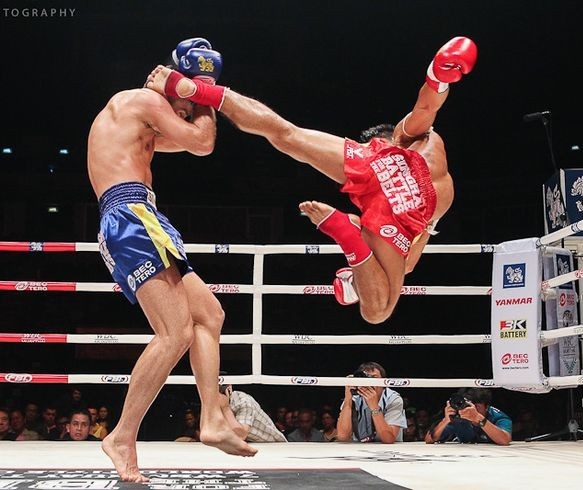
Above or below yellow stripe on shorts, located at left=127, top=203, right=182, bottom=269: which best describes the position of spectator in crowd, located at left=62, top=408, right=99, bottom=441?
below

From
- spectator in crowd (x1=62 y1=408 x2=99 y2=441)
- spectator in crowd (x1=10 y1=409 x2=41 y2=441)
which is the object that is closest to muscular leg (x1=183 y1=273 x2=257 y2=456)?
spectator in crowd (x1=62 y1=408 x2=99 y2=441)

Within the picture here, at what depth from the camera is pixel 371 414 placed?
440cm

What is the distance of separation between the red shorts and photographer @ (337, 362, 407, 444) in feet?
5.36

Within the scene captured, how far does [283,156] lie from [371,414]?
710cm

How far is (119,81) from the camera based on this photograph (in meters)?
10.9

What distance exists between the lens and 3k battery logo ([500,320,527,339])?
436 cm

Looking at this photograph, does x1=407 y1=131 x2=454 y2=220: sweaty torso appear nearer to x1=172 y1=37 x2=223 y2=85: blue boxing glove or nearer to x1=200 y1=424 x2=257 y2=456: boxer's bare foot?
x1=172 y1=37 x2=223 y2=85: blue boxing glove

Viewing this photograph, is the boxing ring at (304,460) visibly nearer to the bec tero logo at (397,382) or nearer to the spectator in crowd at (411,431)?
the bec tero logo at (397,382)

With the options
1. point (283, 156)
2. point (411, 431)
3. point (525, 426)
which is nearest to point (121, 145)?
point (411, 431)

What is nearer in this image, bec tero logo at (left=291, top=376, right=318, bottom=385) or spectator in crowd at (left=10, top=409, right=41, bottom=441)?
bec tero logo at (left=291, top=376, right=318, bottom=385)

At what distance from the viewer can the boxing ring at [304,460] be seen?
7.70ft

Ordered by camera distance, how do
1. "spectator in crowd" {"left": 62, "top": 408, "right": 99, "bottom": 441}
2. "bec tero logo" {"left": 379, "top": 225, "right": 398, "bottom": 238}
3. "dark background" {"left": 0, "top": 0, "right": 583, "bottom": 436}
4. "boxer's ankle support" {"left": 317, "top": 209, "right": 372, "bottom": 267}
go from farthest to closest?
"dark background" {"left": 0, "top": 0, "right": 583, "bottom": 436}, "spectator in crowd" {"left": 62, "top": 408, "right": 99, "bottom": 441}, "bec tero logo" {"left": 379, "top": 225, "right": 398, "bottom": 238}, "boxer's ankle support" {"left": 317, "top": 209, "right": 372, "bottom": 267}

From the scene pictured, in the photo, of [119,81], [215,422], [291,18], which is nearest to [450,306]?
[291,18]

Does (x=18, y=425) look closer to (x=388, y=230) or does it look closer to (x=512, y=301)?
(x=512, y=301)
